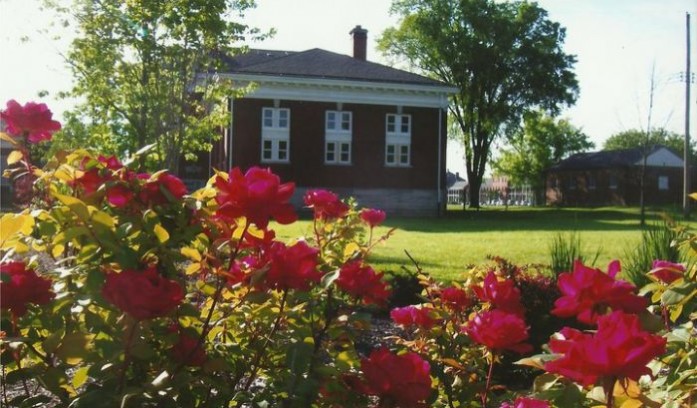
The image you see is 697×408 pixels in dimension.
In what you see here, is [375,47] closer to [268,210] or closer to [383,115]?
[383,115]

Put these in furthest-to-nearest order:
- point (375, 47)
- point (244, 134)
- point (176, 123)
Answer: point (375, 47) < point (244, 134) < point (176, 123)

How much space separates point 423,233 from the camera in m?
18.7

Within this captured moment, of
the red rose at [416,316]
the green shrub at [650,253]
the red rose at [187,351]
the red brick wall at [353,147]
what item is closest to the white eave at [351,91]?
the red brick wall at [353,147]

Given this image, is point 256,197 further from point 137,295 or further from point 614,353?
point 614,353

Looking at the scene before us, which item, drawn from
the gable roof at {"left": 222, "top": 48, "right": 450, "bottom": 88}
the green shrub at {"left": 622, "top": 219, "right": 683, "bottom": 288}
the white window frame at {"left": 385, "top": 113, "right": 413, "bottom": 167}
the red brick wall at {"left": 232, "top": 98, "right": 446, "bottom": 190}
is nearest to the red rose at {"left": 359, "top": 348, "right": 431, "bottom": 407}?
the green shrub at {"left": 622, "top": 219, "right": 683, "bottom": 288}

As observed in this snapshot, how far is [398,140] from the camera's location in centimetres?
2794

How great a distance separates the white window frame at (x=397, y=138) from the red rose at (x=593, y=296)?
26.6 meters

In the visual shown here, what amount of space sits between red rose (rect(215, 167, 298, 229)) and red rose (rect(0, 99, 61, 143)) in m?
0.56

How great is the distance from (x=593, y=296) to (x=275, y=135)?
25.9 metres

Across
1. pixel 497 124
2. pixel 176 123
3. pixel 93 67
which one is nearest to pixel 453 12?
pixel 176 123

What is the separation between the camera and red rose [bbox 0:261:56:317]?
1317mm

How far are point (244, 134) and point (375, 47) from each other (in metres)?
11.3

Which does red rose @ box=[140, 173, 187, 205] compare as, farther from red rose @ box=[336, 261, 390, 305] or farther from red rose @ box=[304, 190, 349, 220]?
red rose @ box=[304, 190, 349, 220]

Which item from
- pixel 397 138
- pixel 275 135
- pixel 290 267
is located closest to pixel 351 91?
pixel 397 138
